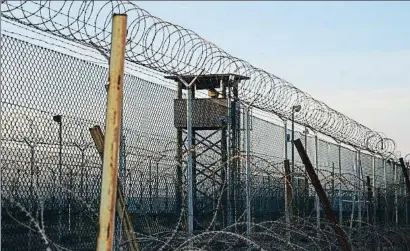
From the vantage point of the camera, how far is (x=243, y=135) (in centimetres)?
1149

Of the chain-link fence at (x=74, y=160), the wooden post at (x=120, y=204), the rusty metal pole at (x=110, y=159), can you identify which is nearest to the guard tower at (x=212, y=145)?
the chain-link fence at (x=74, y=160)

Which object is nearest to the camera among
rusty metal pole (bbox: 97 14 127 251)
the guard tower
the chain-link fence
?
rusty metal pole (bbox: 97 14 127 251)

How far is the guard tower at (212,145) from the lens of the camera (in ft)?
30.5

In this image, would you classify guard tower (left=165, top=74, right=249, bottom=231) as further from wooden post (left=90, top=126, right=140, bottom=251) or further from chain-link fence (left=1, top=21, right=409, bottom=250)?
wooden post (left=90, top=126, right=140, bottom=251)

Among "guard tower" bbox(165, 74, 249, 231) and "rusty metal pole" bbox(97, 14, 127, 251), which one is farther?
"guard tower" bbox(165, 74, 249, 231)

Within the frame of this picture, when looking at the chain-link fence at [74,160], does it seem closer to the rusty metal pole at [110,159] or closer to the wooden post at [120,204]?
the wooden post at [120,204]

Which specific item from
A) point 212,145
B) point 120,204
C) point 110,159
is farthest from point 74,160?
point 212,145

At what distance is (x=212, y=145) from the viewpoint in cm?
1013

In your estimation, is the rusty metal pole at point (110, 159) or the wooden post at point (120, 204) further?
the wooden post at point (120, 204)

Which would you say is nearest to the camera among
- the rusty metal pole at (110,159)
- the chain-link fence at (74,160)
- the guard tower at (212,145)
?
the rusty metal pole at (110,159)

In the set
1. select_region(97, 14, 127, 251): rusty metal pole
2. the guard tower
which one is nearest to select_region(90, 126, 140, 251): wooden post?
select_region(97, 14, 127, 251): rusty metal pole

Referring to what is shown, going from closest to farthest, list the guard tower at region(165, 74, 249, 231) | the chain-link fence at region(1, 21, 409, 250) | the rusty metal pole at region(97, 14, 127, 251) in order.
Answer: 1. the rusty metal pole at region(97, 14, 127, 251)
2. the chain-link fence at region(1, 21, 409, 250)
3. the guard tower at region(165, 74, 249, 231)

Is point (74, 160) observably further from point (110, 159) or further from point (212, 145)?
point (212, 145)

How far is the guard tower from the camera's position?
9.30 m
